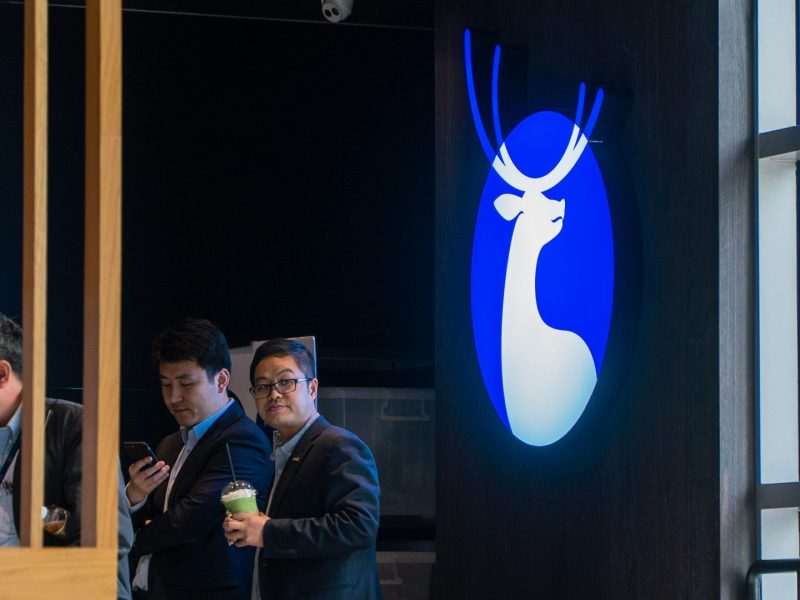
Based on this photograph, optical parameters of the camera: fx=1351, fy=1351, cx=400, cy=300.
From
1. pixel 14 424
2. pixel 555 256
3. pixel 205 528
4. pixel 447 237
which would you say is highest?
pixel 447 237

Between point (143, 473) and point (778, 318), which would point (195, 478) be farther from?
point (778, 318)

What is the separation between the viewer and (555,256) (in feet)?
13.3

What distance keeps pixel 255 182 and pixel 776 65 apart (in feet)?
11.5

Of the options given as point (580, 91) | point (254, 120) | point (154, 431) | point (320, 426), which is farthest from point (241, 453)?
point (254, 120)

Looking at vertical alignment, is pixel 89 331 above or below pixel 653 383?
above

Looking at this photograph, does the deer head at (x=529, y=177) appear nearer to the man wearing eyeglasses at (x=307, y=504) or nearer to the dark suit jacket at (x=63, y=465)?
the man wearing eyeglasses at (x=307, y=504)

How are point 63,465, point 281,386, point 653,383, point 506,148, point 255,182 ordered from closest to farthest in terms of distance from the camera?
point 63,465, point 653,383, point 281,386, point 506,148, point 255,182

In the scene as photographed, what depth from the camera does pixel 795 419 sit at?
3.19 meters

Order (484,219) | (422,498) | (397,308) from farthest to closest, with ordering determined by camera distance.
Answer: (397,308) → (422,498) → (484,219)

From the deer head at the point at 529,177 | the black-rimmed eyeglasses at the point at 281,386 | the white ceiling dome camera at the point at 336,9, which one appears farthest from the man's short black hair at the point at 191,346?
the white ceiling dome camera at the point at 336,9

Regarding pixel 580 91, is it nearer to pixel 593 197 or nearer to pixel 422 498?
pixel 593 197

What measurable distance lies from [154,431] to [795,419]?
3.68 meters

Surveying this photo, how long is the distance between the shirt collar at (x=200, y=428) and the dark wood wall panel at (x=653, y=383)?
0.94 meters

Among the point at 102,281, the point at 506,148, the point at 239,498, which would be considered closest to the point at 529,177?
the point at 506,148
